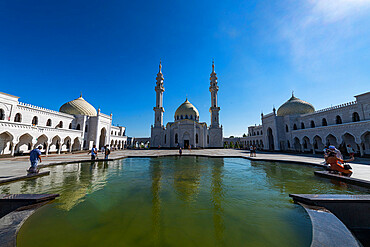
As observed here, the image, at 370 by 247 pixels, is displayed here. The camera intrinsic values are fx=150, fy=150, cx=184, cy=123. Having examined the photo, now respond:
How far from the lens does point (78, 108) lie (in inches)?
1111

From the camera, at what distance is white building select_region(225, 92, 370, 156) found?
17064 mm

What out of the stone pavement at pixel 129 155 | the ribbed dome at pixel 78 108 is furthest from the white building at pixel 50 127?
the stone pavement at pixel 129 155

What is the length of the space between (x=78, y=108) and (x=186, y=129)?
70.0 ft

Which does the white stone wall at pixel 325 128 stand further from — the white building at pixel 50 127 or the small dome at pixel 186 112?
the white building at pixel 50 127

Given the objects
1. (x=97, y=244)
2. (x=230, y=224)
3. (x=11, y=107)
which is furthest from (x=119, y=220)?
(x=11, y=107)

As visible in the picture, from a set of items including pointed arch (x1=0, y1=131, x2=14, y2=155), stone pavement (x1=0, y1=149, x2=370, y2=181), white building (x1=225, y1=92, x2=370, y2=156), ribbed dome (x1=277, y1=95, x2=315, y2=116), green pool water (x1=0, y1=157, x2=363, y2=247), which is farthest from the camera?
ribbed dome (x1=277, y1=95, x2=315, y2=116)

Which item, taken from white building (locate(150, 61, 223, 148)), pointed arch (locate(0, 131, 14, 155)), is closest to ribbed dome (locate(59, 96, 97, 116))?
pointed arch (locate(0, 131, 14, 155))

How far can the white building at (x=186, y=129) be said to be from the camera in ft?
109

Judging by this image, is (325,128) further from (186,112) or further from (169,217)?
(186,112)

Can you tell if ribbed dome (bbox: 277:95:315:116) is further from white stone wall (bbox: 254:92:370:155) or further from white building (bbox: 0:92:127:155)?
white building (bbox: 0:92:127:155)

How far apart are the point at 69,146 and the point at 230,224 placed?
2927 cm

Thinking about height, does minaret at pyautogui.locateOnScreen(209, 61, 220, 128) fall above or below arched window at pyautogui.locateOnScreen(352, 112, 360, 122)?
above

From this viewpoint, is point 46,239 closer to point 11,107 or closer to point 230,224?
point 230,224

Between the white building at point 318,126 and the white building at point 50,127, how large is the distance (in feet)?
109
